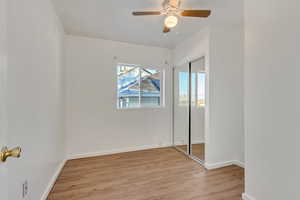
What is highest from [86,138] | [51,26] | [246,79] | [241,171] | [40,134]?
[51,26]

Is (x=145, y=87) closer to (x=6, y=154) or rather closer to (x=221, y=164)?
(x=221, y=164)

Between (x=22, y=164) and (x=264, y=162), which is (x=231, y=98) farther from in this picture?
(x=22, y=164)

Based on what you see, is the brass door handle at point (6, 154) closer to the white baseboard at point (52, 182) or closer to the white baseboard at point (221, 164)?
the white baseboard at point (52, 182)

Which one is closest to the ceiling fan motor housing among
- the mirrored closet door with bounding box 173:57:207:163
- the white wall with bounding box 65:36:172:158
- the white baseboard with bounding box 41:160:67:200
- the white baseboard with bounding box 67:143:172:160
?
the mirrored closet door with bounding box 173:57:207:163

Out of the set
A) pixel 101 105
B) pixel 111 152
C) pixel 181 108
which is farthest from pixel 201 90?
pixel 111 152

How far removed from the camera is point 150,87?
3709 mm

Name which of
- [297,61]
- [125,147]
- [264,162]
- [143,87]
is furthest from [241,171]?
[143,87]

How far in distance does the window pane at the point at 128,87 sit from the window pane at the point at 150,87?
0.44 feet

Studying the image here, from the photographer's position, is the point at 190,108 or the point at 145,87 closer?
the point at 190,108

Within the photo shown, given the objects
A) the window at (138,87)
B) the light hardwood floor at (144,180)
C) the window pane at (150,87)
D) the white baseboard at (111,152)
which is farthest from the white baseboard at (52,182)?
the window pane at (150,87)

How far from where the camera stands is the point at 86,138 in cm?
307

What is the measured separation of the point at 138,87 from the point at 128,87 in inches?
10.0

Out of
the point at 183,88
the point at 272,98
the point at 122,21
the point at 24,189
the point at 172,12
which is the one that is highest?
the point at 122,21

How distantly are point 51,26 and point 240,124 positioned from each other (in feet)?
11.7
